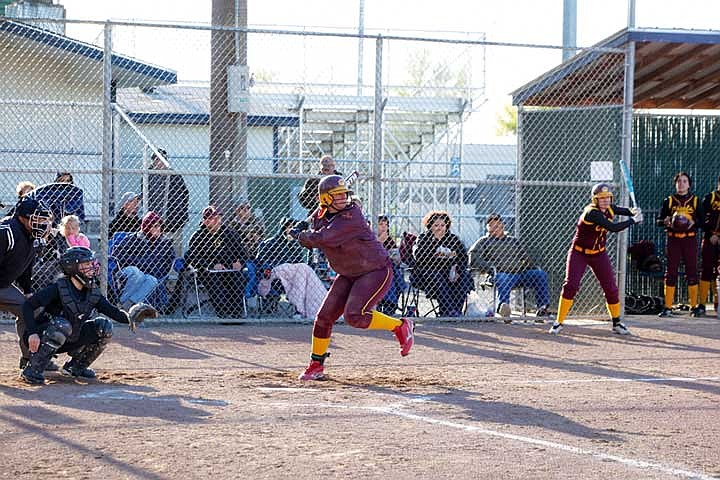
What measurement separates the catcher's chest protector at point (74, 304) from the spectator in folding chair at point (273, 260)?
4.69 meters

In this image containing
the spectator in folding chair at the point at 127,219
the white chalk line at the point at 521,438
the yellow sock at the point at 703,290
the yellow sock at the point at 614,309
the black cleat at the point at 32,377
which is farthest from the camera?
the yellow sock at the point at 703,290

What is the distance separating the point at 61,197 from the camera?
40.5 ft

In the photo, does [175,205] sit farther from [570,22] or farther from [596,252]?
[570,22]

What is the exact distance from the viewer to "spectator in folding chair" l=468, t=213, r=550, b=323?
13.9 metres

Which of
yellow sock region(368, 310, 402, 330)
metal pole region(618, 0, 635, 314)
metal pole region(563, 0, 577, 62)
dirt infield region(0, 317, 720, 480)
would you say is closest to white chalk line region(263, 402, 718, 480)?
dirt infield region(0, 317, 720, 480)

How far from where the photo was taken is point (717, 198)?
1488 cm

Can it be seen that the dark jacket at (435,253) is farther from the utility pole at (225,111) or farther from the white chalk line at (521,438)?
the white chalk line at (521,438)

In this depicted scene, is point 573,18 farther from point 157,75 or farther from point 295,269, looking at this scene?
point 295,269

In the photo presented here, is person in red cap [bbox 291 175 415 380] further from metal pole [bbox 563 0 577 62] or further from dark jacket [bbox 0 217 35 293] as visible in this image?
metal pole [bbox 563 0 577 62]

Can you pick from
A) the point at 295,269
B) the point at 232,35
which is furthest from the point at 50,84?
the point at 295,269

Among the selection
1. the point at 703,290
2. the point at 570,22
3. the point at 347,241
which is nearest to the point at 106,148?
the point at 347,241

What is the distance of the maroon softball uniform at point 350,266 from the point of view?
868cm

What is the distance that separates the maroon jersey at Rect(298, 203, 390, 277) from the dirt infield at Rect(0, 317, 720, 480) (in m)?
0.92

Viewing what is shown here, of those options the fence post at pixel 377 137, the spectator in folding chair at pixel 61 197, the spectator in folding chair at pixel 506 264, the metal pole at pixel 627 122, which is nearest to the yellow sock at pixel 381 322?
the fence post at pixel 377 137
